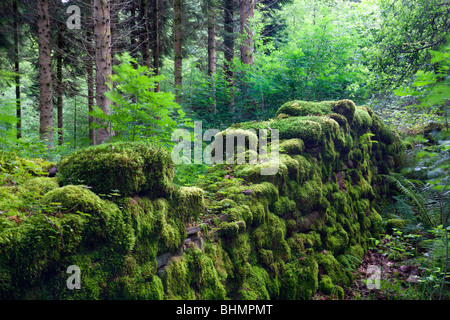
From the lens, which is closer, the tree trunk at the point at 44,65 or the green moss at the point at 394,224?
the green moss at the point at 394,224

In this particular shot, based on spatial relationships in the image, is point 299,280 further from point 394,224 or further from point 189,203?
point 394,224

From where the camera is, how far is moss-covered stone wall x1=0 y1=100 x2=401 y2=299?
6.26 feet

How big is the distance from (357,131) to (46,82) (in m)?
9.50

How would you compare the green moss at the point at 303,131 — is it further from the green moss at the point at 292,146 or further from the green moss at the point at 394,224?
the green moss at the point at 394,224

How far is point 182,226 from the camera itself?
9.47ft

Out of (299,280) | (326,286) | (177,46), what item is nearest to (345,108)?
(326,286)

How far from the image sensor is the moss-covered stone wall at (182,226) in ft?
6.26

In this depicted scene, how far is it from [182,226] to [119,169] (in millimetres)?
838

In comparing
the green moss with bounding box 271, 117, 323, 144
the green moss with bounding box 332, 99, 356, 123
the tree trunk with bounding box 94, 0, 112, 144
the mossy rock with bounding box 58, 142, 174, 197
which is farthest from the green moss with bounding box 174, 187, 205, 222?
the tree trunk with bounding box 94, 0, 112, 144

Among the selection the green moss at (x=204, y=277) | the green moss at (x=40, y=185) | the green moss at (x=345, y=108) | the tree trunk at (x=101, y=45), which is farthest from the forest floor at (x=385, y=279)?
the tree trunk at (x=101, y=45)

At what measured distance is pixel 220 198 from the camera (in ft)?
13.0

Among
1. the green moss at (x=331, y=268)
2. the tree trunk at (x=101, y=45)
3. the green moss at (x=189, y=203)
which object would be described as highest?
the tree trunk at (x=101, y=45)
